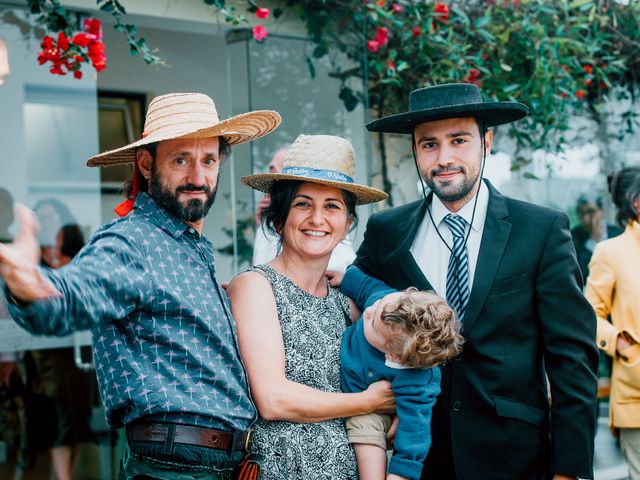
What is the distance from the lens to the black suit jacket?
2699 millimetres

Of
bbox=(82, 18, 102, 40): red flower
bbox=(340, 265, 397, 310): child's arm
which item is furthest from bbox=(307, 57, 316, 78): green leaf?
bbox=(340, 265, 397, 310): child's arm

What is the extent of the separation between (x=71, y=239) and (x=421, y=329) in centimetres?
269

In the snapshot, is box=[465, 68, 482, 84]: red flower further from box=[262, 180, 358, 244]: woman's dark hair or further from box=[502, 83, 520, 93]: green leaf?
box=[262, 180, 358, 244]: woman's dark hair

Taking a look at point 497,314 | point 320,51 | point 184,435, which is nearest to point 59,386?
point 320,51

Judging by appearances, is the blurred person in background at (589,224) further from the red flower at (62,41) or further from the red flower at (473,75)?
the red flower at (62,41)

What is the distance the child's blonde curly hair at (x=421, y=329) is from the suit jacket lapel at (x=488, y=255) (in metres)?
0.17

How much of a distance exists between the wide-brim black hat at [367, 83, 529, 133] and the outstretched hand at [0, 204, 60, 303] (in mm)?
1531

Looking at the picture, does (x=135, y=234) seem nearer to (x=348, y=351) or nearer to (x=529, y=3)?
(x=348, y=351)

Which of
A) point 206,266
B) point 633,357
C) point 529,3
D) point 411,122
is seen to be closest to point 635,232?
point 633,357

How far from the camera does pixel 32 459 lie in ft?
14.6

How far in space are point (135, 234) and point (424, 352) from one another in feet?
3.16

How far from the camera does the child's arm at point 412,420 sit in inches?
99.0

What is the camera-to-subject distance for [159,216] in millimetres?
2354

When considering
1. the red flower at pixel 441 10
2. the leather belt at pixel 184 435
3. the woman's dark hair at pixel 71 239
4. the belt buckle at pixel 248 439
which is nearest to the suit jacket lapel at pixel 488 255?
the belt buckle at pixel 248 439
